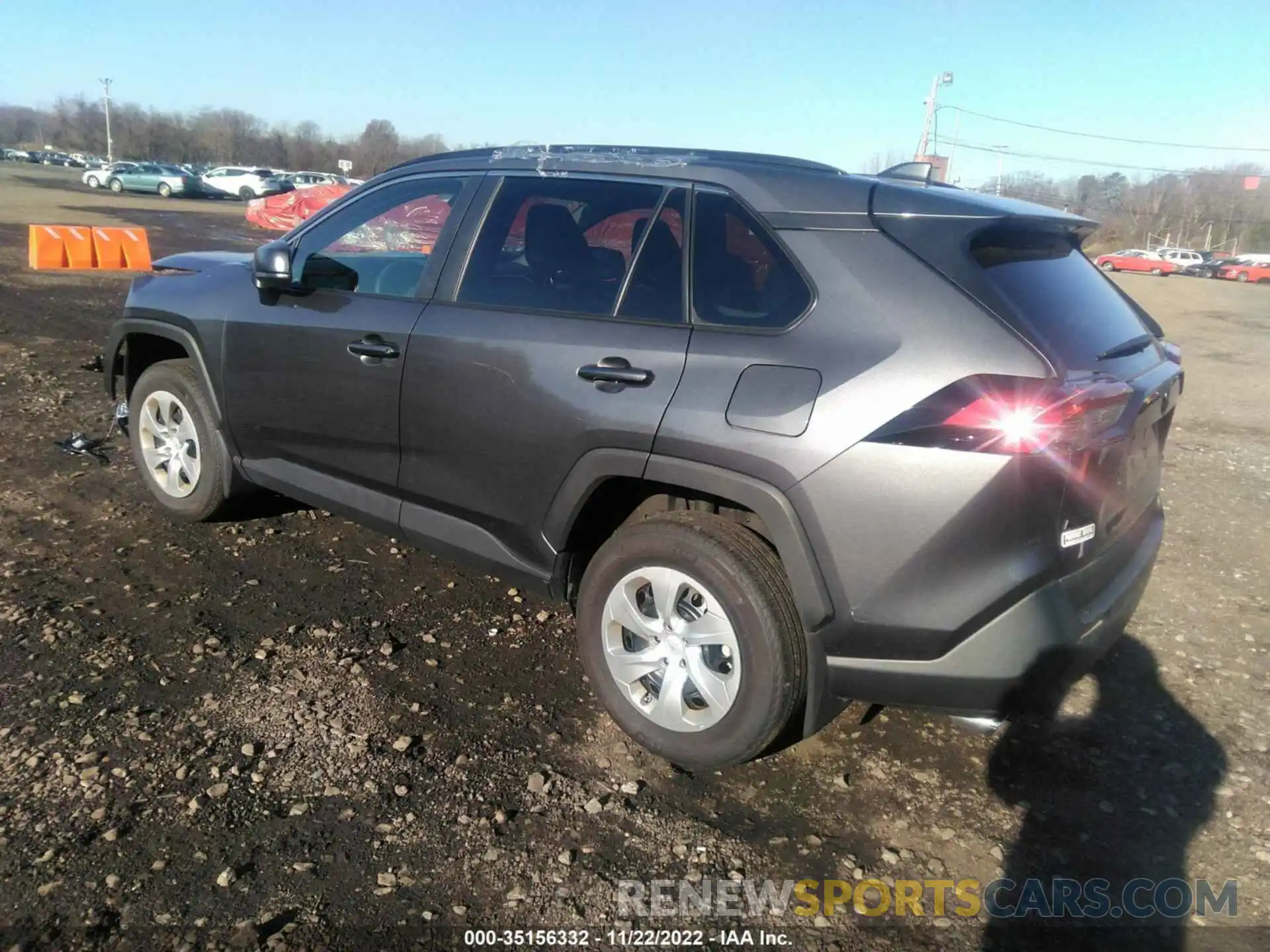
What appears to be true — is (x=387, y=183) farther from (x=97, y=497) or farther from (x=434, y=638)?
(x=97, y=497)

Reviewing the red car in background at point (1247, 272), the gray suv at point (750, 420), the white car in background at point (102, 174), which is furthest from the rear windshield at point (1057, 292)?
the red car in background at point (1247, 272)

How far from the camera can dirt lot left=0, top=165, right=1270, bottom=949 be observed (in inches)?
93.5

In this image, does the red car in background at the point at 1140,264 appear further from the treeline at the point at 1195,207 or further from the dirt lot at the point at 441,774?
the dirt lot at the point at 441,774

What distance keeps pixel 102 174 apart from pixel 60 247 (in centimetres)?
3569

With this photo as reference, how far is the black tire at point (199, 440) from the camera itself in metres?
4.35

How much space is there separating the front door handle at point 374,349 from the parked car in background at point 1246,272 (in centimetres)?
5461

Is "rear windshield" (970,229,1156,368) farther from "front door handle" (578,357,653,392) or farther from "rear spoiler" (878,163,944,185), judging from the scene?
"front door handle" (578,357,653,392)

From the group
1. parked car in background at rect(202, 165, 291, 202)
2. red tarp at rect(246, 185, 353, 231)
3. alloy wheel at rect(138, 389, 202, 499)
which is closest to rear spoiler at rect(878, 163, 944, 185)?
alloy wheel at rect(138, 389, 202, 499)

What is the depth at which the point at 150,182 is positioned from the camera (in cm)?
4325

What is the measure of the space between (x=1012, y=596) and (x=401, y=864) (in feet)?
5.78

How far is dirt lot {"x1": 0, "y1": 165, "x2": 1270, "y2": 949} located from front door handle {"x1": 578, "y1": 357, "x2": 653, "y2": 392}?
46.7 inches

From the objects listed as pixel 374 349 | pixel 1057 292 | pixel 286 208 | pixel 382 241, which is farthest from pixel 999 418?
pixel 286 208

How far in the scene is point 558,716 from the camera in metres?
3.25

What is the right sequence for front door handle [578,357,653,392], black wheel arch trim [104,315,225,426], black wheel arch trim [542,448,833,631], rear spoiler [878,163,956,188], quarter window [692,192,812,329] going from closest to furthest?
black wheel arch trim [542,448,833,631], quarter window [692,192,812,329], front door handle [578,357,653,392], rear spoiler [878,163,956,188], black wheel arch trim [104,315,225,426]
